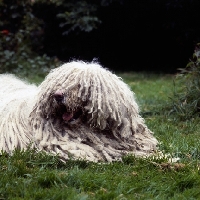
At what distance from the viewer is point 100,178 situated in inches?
117

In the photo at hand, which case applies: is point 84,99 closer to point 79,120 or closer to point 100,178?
point 79,120

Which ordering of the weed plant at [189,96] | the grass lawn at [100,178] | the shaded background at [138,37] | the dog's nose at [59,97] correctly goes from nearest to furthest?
the grass lawn at [100,178], the dog's nose at [59,97], the weed plant at [189,96], the shaded background at [138,37]

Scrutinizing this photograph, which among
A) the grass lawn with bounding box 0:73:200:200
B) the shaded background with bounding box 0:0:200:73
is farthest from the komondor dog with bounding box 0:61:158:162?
the shaded background with bounding box 0:0:200:73

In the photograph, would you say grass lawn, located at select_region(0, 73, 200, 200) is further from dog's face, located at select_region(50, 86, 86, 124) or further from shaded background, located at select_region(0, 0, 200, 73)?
shaded background, located at select_region(0, 0, 200, 73)

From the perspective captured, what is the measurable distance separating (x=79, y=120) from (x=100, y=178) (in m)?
0.67

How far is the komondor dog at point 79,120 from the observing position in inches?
137

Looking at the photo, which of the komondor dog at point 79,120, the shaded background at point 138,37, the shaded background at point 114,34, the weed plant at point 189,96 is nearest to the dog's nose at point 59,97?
the komondor dog at point 79,120

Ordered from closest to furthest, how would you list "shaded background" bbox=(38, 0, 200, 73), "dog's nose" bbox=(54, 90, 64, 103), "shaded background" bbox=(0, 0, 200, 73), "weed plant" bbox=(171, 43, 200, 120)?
"dog's nose" bbox=(54, 90, 64, 103) < "weed plant" bbox=(171, 43, 200, 120) < "shaded background" bbox=(0, 0, 200, 73) < "shaded background" bbox=(38, 0, 200, 73)

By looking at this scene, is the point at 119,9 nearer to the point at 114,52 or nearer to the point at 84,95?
the point at 114,52

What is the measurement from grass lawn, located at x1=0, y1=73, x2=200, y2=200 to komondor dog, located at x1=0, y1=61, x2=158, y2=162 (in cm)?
14

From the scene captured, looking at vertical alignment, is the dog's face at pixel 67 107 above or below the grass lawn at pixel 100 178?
above

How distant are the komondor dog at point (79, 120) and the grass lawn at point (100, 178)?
14 cm

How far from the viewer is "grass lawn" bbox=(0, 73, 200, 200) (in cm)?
273

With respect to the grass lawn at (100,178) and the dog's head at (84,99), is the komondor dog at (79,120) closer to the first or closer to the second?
the dog's head at (84,99)
